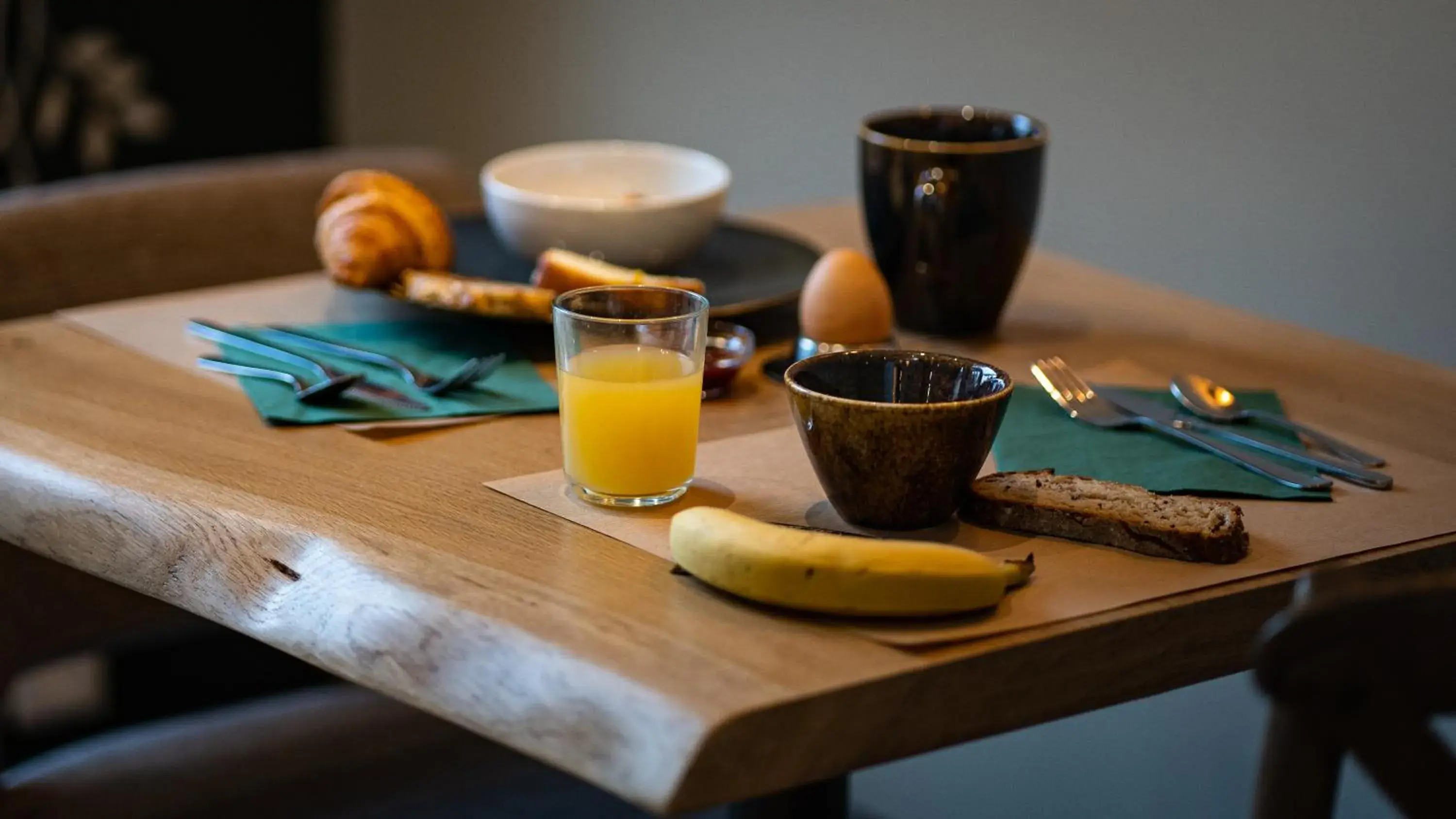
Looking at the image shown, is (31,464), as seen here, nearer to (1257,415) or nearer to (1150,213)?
(1257,415)

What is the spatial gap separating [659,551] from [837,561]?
14 centimetres

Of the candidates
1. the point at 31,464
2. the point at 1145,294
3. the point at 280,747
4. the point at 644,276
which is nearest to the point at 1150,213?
the point at 1145,294

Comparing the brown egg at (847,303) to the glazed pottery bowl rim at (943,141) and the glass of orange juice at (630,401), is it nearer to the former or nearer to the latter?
the glazed pottery bowl rim at (943,141)

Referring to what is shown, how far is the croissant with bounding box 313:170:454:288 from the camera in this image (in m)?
1.32

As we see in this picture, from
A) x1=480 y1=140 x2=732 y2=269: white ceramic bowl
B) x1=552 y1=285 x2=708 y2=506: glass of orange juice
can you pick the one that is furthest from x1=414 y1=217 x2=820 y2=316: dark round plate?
x1=552 y1=285 x2=708 y2=506: glass of orange juice

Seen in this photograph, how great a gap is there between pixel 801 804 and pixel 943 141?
622 millimetres

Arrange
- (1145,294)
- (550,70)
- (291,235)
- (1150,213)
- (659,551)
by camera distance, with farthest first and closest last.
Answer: (550,70) < (1150,213) < (291,235) < (1145,294) < (659,551)

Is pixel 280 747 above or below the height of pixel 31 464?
below

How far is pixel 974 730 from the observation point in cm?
77

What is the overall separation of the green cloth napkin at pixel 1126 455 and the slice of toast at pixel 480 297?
39 cm

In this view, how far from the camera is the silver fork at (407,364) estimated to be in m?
1.19

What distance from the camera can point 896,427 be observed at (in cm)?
87

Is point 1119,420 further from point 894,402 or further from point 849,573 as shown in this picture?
point 849,573

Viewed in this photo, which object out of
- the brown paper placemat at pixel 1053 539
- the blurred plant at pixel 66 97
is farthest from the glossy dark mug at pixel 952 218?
the blurred plant at pixel 66 97
